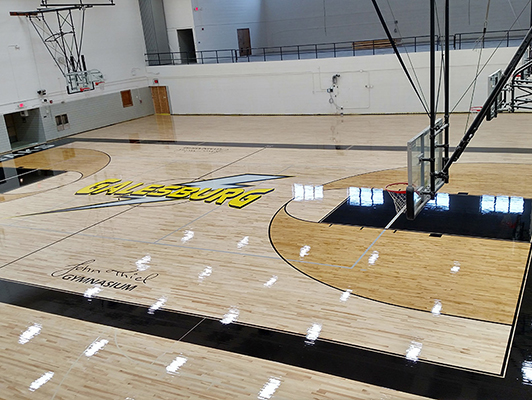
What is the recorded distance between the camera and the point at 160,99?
2988cm

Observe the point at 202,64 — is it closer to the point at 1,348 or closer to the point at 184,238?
the point at 184,238

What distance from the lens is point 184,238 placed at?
10969 mm

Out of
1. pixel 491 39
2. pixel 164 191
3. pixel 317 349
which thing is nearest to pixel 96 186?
pixel 164 191

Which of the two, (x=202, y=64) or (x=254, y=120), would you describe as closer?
(x=254, y=120)

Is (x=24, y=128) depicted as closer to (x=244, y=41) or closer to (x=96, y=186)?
(x=96, y=186)

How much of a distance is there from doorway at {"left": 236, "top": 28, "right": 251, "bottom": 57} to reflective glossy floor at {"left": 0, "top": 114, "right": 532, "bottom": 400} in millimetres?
16432

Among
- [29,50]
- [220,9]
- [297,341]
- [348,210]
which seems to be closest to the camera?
[297,341]

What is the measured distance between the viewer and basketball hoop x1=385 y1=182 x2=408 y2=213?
1171 cm

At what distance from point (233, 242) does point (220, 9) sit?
22497 millimetres

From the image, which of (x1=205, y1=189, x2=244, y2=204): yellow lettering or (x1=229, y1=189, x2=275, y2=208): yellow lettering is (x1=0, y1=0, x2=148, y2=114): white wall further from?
(x1=229, y1=189, x2=275, y2=208): yellow lettering

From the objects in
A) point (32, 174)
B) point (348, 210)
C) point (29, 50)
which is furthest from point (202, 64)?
point (348, 210)

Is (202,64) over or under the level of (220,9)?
under

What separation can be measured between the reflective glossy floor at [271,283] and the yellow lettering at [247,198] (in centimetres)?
8

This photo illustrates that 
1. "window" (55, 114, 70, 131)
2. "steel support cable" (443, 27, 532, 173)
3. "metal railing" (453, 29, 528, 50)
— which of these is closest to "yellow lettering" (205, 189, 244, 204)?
"steel support cable" (443, 27, 532, 173)
